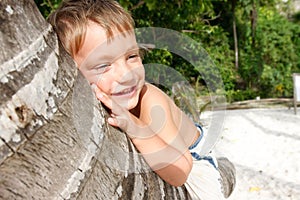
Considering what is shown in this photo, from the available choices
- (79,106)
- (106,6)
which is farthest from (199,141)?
(79,106)

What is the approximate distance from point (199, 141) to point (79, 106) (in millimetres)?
1211

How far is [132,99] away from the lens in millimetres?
1434

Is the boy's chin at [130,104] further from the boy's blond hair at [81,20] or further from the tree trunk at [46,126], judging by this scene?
the tree trunk at [46,126]

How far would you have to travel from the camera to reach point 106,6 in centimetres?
152

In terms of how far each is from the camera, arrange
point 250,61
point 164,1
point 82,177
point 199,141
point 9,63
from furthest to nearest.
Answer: point 250,61 < point 164,1 < point 199,141 < point 82,177 < point 9,63

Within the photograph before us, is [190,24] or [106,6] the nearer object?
[106,6]

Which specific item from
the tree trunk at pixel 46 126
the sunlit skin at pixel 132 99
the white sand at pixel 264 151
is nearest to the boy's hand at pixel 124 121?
the sunlit skin at pixel 132 99

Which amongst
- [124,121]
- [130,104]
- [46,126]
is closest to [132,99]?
[130,104]

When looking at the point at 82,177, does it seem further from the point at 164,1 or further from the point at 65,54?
the point at 164,1

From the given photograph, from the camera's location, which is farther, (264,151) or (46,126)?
(264,151)

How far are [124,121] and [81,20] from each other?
0.41 metres

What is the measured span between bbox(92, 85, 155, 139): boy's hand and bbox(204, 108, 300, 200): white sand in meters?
3.28

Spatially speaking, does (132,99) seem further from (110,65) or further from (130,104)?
(110,65)

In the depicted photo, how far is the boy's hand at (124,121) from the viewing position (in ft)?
3.84
